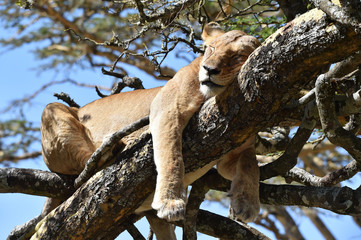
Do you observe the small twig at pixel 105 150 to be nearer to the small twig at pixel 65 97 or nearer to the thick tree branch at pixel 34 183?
the thick tree branch at pixel 34 183

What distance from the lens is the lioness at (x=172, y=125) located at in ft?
13.7

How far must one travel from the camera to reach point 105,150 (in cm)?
476

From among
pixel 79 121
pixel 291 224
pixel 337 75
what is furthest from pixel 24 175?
pixel 291 224

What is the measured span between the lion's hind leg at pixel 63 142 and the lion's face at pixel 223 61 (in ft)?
6.19

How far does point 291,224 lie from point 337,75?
9784 millimetres

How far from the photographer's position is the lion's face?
13.4ft

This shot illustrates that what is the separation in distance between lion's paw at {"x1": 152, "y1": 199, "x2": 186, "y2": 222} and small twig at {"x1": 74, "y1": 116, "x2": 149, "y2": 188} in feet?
2.70

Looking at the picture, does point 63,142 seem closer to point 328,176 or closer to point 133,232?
point 133,232

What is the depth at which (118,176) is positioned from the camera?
179 inches

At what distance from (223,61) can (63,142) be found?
7.29ft

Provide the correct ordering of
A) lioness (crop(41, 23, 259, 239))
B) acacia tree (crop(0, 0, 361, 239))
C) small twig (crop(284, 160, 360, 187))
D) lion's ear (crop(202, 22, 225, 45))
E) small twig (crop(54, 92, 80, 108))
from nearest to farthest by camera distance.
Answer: acacia tree (crop(0, 0, 361, 239))
lioness (crop(41, 23, 259, 239))
small twig (crop(284, 160, 360, 187))
lion's ear (crop(202, 22, 225, 45))
small twig (crop(54, 92, 80, 108))

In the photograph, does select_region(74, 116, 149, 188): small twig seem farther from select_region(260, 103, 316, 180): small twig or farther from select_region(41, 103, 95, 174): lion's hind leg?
select_region(260, 103, 316, 180): small twig

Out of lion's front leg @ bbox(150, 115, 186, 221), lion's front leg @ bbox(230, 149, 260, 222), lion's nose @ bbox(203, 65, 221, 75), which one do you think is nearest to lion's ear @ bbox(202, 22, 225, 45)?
lion's nose @ bbox(203, 65, 221, 75)

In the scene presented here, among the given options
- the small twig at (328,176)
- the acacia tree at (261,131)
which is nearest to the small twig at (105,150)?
the acacia tree at (261,131)
